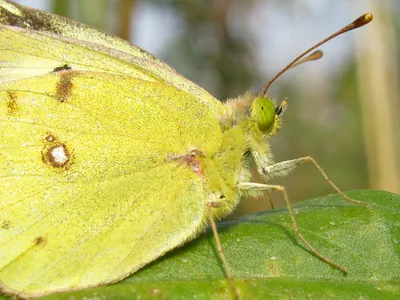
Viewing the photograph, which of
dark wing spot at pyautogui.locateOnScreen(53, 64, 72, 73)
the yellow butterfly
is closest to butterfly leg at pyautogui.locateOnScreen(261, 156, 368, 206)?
the yellow butterfly

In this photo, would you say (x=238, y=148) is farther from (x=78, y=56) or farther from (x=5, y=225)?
(x=5, y=225)

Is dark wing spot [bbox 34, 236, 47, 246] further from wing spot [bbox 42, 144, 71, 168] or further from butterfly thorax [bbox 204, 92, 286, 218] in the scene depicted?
butterfly thorax [bbox 204, 92, 286, 218]

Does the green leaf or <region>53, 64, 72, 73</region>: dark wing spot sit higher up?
<region>53, 64, 72, 73</region>: dark wing spot

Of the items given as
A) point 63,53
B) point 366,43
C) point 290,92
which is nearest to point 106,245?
point 63,53

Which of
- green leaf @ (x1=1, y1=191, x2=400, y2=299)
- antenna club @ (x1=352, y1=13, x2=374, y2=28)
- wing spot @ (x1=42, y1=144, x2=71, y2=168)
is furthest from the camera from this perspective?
antenna club @ (x1=352, y1=13, x2=374, y2=28)

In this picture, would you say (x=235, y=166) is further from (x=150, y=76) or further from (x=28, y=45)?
(x=28, y=45)
